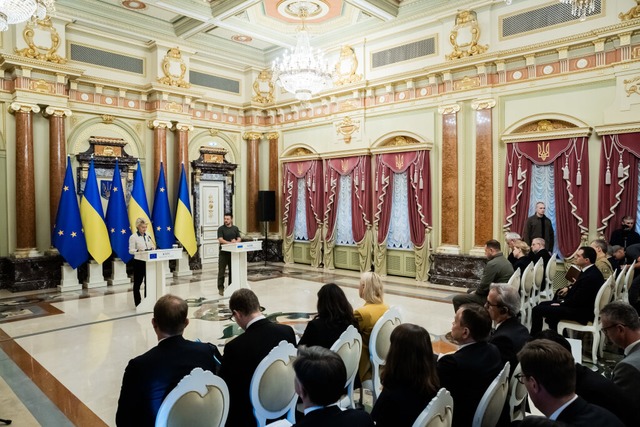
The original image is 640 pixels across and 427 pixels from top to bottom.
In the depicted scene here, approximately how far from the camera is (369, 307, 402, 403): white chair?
10.2 feet

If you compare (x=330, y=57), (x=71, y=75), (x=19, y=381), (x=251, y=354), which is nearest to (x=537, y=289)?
(x=251, y=354)

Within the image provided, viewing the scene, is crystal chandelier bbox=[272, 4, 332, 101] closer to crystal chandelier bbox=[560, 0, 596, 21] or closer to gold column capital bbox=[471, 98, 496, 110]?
gold column capital bbox=[471, 98, 496, 110]

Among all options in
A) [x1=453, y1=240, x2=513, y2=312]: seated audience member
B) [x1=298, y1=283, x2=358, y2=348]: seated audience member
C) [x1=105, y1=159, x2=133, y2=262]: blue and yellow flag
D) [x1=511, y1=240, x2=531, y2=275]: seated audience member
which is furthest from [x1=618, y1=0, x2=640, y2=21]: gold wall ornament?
[x1=105, y1=159, x2=133, y2=262]: blue and yellow flag

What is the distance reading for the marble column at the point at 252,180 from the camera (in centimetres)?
1173

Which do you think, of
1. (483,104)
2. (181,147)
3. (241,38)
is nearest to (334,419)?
(483,104)

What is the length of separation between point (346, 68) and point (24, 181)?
6.83 metres

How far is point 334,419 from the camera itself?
5.06 ft

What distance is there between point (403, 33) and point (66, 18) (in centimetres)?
655

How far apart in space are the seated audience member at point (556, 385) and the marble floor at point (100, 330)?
9.88 ft

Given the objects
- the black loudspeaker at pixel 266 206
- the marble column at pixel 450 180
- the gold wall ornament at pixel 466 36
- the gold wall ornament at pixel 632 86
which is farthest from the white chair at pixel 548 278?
the black loudspeaker at pixel 266 206

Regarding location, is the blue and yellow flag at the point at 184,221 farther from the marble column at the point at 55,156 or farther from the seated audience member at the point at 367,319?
the seated audience member at the point at 367,319

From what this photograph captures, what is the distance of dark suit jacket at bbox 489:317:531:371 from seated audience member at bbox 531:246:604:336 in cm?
213

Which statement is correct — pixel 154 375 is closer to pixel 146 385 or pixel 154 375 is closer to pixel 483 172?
pixel 146 385

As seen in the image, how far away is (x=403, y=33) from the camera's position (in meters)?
9.12
